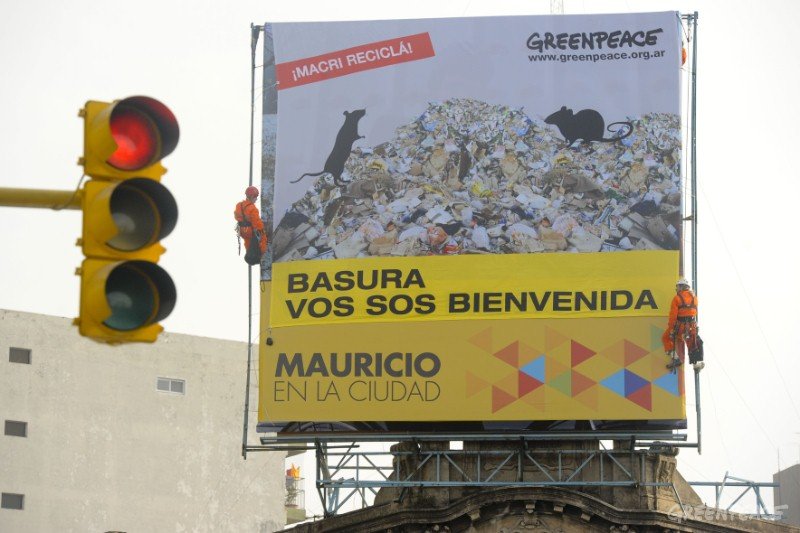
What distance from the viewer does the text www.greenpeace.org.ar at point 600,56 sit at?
121 ft

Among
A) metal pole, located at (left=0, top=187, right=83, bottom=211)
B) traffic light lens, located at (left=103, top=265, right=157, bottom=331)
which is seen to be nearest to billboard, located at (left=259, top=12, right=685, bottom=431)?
metal pole, located at (left=0, top=187, right=83, bottom=211)

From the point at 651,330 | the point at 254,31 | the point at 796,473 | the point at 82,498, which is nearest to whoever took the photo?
the point at 651,330

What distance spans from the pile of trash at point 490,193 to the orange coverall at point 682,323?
131cm

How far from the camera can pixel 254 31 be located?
125 ft

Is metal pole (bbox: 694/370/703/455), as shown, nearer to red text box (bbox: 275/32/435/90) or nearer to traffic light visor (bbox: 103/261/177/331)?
red text box (bbox: 275/32/435/90)

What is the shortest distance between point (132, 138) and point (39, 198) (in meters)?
0.69

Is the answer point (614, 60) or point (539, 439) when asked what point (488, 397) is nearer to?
point (539, 439)

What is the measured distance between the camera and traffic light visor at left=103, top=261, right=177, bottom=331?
10.5m

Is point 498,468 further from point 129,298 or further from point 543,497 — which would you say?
point 129,298

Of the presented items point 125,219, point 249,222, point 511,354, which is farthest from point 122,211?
point 249,222

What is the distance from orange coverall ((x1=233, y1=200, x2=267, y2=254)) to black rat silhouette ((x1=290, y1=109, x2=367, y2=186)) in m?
1.49

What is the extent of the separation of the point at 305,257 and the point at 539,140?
5.42 meters

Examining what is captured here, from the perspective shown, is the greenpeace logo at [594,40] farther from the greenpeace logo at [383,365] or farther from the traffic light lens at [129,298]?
the traffic light lens at [129,298]

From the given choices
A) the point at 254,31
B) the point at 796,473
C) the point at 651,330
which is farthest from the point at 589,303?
the point at 796,473
